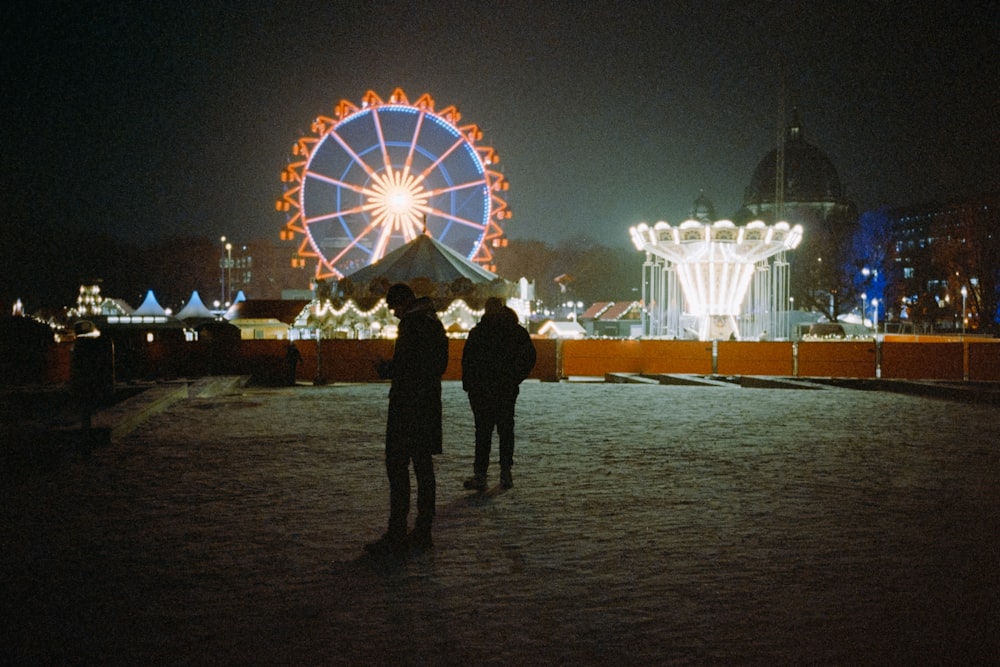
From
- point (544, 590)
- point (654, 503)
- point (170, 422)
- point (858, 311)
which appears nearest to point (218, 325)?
point (170, 422)

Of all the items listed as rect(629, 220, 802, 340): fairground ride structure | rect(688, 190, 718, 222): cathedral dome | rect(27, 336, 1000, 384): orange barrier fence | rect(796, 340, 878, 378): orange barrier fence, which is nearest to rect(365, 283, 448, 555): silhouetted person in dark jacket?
rect(27, 336, 1000, 384): orange barrier fence

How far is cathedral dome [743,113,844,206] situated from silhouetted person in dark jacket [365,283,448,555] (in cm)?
11667

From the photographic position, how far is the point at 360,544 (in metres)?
5.59

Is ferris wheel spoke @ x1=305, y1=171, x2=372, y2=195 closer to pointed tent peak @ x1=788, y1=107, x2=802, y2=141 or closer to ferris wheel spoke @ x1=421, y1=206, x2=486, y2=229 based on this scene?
ferris wheel spoke @ x1=421, y1=206, x2=486, y2=229

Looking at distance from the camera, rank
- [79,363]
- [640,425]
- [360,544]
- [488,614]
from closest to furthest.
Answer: [488,614] < [360,544] < [79,363] < [640,425]

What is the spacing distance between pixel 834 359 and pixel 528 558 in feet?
67.9

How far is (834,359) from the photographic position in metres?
24.1

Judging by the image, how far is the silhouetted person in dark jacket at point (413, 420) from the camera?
5441 millimetres

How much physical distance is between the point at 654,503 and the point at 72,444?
5.88m

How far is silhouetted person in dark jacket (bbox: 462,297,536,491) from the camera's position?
7.48 metres

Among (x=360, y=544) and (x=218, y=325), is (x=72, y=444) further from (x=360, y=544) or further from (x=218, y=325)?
(x=218, y=325)

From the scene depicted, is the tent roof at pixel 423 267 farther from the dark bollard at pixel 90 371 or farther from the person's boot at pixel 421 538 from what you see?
the person's boot at pixel 421 538

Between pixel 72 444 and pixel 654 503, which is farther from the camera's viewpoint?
pixel 72 444

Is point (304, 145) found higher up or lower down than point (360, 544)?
higher up
